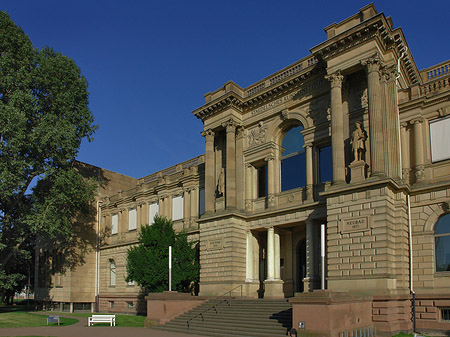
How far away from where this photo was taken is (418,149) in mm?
22297

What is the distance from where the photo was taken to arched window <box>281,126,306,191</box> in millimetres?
27609

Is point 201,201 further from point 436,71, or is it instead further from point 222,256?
point 436,71

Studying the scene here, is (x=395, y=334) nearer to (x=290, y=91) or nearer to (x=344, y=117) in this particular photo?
(x=344, y=117)

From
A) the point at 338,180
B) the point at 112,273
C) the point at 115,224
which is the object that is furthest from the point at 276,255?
the point at 115,224

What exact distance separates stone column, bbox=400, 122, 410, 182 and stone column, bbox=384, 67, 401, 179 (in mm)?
711

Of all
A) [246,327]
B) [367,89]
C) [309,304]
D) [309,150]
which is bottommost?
[246,327]

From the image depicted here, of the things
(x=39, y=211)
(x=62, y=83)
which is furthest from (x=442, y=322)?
(x=62, y=83)

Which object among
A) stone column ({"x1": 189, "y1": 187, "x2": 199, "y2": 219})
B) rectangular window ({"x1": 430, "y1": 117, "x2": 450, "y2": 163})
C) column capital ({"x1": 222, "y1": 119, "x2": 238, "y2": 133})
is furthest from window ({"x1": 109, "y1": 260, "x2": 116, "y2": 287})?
rectangular window ({"x1": 430, "y1": 117, "x2": 450, "y2": 163})

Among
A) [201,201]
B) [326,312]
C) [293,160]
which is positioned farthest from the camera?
[201,201]

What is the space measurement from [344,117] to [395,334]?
11166 millimetres

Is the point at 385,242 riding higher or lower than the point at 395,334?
higher

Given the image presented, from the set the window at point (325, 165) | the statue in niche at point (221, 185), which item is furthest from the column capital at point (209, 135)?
the window at point (325, 165)

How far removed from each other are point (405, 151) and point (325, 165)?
15.5 ft

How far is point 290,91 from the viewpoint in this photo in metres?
28.2
